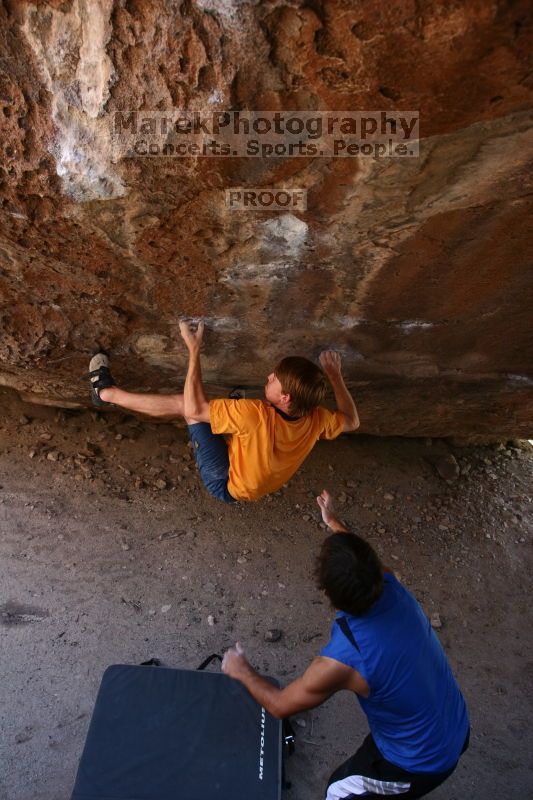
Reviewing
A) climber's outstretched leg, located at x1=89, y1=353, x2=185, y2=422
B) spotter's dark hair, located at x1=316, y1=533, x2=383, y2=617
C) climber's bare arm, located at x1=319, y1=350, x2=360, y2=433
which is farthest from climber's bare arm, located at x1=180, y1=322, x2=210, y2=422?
spotter's dark hair, located at x1=316, y1=533, x2=383, y2=617

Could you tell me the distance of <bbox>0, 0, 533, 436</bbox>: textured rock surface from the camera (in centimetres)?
173

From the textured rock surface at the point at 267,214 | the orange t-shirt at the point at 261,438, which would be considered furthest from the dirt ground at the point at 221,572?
the orange t-shirt at the point at 261,438

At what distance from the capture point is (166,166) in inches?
87.5

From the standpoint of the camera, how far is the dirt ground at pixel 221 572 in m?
3.14

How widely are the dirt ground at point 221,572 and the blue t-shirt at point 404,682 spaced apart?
3.36 feet

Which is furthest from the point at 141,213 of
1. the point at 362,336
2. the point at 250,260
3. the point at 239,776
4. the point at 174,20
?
the point at 239,776

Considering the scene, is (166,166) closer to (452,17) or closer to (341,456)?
(452,17)

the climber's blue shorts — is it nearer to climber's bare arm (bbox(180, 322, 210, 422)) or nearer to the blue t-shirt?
climber's bare arm (bbox(180, 322, 210, 422))

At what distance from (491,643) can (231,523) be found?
180 cm

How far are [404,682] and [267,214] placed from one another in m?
1.75

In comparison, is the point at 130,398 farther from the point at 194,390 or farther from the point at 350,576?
the point at 350,576

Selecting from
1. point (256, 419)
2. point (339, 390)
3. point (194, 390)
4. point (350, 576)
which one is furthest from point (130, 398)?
point (350, 576)

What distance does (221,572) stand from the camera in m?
3.96

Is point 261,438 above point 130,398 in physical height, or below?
below
